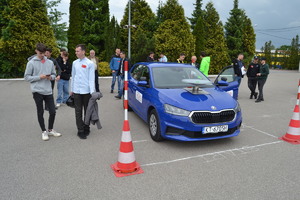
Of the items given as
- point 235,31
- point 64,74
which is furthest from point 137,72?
point 235,31

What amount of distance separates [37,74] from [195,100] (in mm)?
3080

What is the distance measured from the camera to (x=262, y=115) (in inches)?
278

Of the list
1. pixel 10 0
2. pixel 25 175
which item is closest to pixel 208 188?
pixel 25 175

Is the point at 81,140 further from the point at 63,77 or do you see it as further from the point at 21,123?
the point at 63,77

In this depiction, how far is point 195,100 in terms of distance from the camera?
4340 mm

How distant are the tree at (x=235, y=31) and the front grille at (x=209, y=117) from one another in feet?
86.4

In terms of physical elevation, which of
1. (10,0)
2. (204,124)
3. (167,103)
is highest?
(10,0)

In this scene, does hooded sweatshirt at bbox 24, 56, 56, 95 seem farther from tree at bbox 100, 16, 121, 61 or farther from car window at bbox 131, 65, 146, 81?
tree at bbox 100, 16, 121, 61

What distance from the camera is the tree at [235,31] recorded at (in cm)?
2858

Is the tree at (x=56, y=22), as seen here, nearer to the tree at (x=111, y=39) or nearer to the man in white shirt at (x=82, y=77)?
the tree at (x=111, y=39)

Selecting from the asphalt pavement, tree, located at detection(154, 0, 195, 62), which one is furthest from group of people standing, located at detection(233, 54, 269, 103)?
tree, located at detection(154, 0, 195, 62)

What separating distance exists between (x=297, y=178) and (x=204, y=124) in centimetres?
153

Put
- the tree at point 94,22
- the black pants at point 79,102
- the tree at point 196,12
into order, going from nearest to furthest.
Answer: the black pants at point 79,102
the tree at point 94,22
the tree at point 196,12

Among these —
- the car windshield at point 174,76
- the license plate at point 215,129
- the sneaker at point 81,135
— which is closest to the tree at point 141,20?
the car windshield at point 174,76
